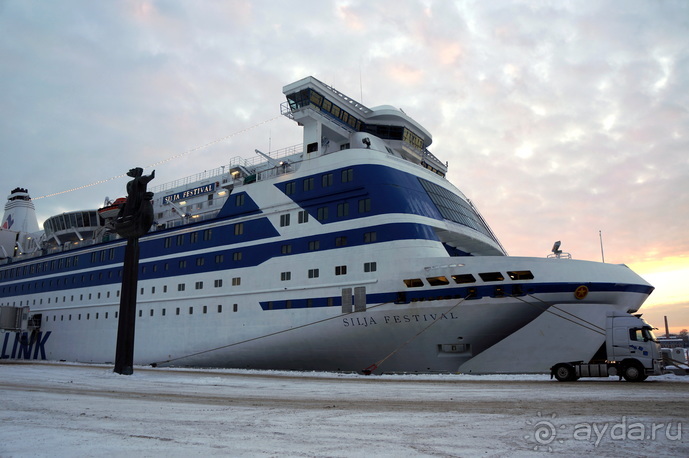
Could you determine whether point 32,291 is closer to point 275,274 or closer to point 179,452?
point 275,274

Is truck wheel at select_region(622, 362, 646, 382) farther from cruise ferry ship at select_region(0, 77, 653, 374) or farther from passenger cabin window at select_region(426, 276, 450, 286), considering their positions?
passenger cabin window at select_region(426, 276, 450, 286)

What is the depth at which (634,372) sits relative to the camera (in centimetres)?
1884

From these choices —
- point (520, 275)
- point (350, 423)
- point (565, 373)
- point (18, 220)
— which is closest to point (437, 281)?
point (520, 275)

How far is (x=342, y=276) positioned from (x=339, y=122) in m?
11.5

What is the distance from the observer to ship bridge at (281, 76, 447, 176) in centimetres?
3134

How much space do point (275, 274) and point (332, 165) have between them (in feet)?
23.8

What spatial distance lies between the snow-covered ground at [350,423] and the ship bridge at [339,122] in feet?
66.1

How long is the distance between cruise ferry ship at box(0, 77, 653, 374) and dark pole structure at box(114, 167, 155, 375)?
7.70m

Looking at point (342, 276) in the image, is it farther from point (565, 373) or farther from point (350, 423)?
point (350, 423)

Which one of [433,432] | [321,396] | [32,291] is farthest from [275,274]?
[32,291]

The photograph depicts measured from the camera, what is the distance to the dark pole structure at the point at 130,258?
23.1 meters

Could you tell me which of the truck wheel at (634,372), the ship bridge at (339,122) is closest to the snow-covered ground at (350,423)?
the truck wheel at (634,372)

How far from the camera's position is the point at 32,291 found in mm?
50312

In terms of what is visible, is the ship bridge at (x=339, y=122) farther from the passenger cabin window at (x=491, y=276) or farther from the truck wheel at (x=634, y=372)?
the truck wheel at (x=634, y=372)
